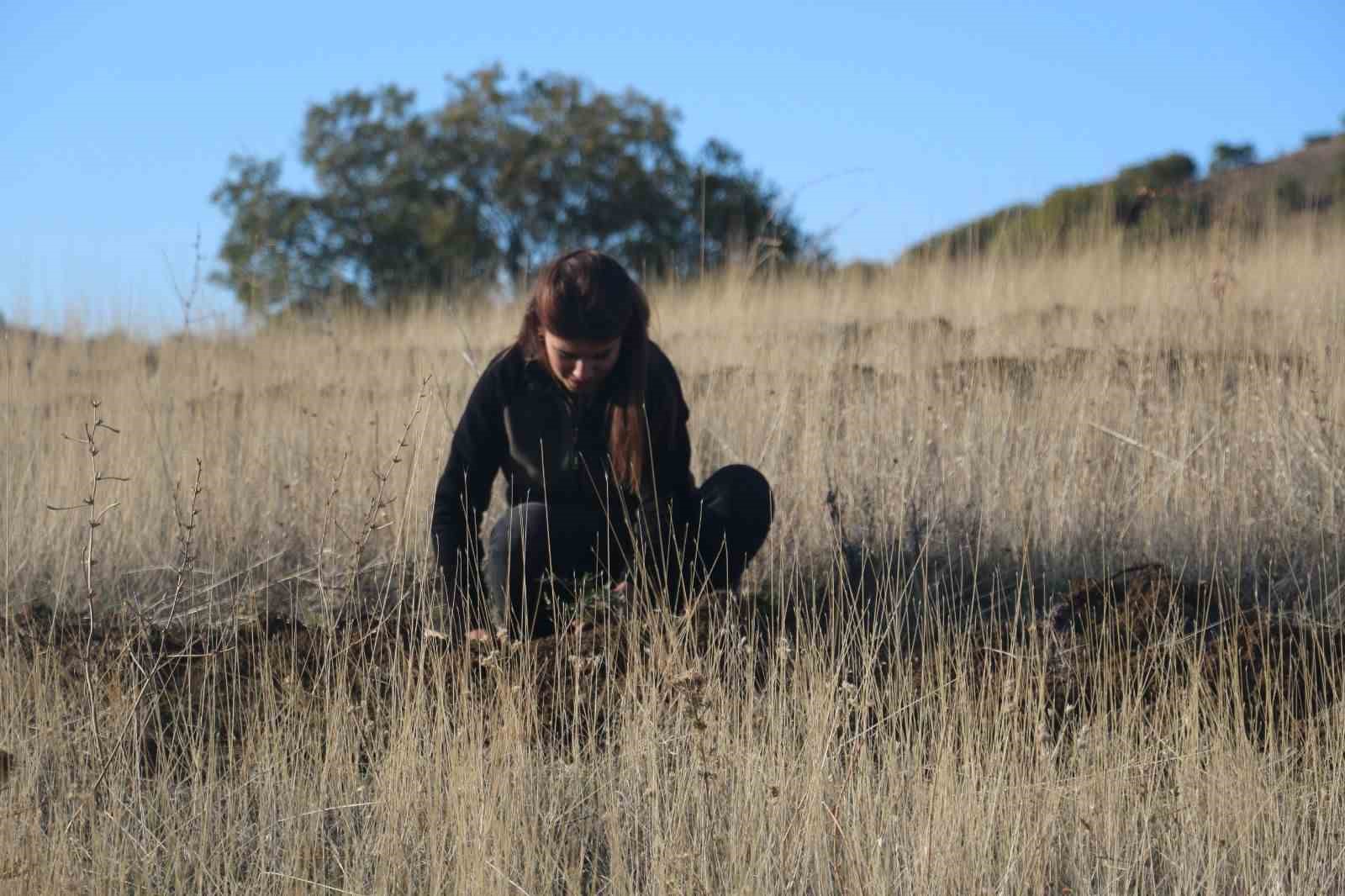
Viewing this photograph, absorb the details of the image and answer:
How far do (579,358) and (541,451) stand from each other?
1.05ft

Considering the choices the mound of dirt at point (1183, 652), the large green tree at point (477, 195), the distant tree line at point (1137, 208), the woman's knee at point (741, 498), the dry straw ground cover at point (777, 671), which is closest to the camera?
the dry straw ground cover at point (777, 671)

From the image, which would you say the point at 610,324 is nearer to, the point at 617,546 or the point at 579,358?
the point at 579,358

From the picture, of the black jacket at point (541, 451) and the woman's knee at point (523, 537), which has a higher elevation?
the black jacket at point (541, 451)

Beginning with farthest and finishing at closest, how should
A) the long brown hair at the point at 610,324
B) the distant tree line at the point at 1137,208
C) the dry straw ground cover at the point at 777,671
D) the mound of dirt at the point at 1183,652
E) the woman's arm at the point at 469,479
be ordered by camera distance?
the distant tree line at the point at 1137,208 → the woman's arm at the point at 469,479 → the long brown hair at the point at 610,324 → the mound of dirt at the point at 1183,652 → the dry straw ground cover at the point at 777,671

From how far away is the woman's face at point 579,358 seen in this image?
362cm

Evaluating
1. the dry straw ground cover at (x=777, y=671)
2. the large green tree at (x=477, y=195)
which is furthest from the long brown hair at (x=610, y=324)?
the large green tree at (x=477, y=195)

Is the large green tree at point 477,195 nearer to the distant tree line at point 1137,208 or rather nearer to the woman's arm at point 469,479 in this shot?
the distant tree line at point 1137,208

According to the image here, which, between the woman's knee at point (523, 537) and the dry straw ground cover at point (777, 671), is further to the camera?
the woman's knee at point (523, 537)

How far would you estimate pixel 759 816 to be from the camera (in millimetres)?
2697

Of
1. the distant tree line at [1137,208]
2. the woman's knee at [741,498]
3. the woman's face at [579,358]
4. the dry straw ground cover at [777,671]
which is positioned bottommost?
the dry straw ground cover at [777,671]

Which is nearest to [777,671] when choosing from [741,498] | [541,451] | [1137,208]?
[741,498]

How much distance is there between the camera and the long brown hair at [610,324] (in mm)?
3566

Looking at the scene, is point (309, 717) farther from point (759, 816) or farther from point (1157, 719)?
point (1157, 719)

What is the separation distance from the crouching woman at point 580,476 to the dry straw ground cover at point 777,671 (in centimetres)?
18
